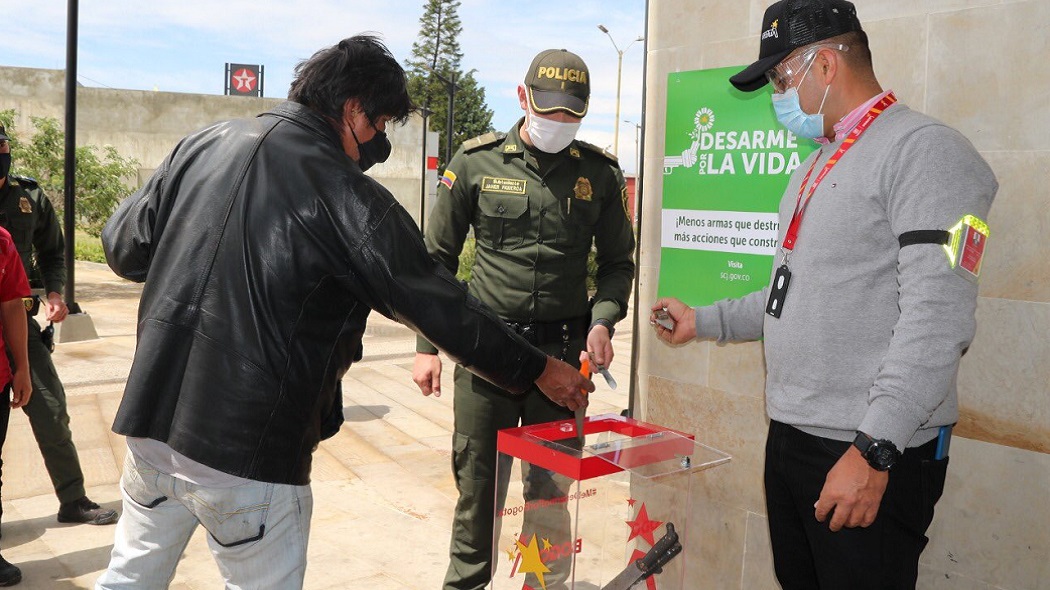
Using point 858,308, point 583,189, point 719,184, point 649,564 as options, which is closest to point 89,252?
point 583,189

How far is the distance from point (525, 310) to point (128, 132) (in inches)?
1029

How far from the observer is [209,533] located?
201cm

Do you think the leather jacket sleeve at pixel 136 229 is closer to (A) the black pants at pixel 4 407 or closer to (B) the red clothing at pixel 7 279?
(B) the red clothing at pixel 7 279

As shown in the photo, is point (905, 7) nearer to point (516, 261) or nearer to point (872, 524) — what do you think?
point (516, 261)

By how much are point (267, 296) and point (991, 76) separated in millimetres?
2271

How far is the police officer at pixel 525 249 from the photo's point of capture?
128 inches

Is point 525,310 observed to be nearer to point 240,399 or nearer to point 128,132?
point 240,399

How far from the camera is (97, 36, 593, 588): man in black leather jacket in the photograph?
76.2 inches

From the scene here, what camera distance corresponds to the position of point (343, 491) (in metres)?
5.05

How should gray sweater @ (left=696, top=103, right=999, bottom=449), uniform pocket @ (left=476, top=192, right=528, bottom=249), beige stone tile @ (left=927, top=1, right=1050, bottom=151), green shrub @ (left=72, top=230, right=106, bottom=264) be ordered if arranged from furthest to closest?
green shrub @ (left=72, top=230, right=106, bottom=264), uniform pocket @ (left=476, top=192, right=528, bottom=249), beige stone tile @ (left=927, top=1, right=1050, bottom=151), gray sweater @ (left=696, top=103, right=999, bottom=449)

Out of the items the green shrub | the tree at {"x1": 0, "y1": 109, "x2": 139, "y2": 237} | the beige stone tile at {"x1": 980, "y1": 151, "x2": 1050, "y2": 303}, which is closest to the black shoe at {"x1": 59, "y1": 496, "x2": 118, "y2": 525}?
the beige stone tile at {"x1": 980, "y1": 151, "x2": 1050, "y2": 303}

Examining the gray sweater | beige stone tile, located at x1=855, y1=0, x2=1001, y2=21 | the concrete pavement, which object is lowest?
the concrete pavement

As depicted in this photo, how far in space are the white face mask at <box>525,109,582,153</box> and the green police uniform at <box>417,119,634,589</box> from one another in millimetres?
58

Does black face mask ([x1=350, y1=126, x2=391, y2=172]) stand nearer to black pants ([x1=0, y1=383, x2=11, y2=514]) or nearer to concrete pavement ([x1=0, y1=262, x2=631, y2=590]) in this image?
concrete pavement ([x1=0, y1=262, x2=631, y2=590])
